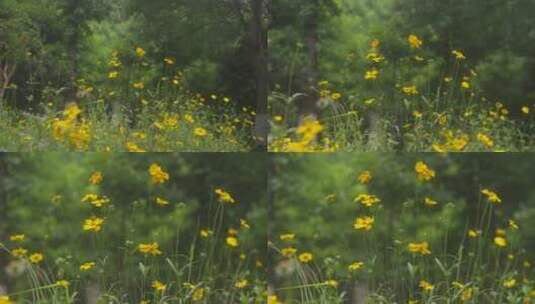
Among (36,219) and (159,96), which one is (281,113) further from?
(36,219)

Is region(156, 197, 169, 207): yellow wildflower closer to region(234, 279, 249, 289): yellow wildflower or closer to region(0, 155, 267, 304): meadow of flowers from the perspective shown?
region(0, 155, 267, 304): meadow of flowers

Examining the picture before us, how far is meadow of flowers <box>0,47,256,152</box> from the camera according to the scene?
13.0 feet

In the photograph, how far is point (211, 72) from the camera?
13.6ft

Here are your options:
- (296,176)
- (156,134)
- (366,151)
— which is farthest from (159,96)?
(366,151)

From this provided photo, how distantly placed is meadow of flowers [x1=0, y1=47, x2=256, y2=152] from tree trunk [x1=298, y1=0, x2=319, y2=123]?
0.95ft

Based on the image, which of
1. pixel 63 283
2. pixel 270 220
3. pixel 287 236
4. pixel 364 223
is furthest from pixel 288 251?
pixel 63 283

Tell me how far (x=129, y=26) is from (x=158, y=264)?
1273mm

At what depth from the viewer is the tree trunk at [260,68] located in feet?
13.3

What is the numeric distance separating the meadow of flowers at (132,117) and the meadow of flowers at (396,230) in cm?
42

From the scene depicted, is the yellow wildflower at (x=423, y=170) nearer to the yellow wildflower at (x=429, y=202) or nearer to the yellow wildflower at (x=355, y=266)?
the yellow wildflower at (x=429, y=202)

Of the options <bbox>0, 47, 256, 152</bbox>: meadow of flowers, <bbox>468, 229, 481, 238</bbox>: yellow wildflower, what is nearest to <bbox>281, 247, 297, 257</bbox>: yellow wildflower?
<bbox>0, 47, 256, 152</bbox>: meadow of flowers

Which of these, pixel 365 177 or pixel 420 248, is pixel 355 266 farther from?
pixel 365 177

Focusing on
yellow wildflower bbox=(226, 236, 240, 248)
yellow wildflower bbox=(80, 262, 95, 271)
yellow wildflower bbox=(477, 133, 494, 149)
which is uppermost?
yellow wildflower bbox=(477, 133, 494, 149)

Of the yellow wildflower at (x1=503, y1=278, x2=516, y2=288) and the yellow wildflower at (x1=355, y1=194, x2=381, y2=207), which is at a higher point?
the yellow wildflower at (x1=355, y1=194, x2=381, y2=207)
